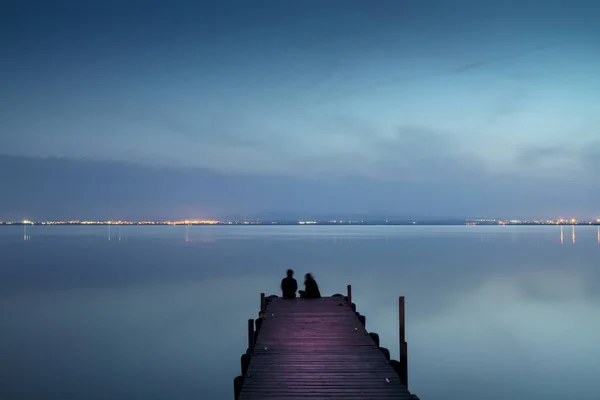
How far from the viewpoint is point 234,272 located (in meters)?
42.1

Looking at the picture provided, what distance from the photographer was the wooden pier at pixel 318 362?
29.5ft

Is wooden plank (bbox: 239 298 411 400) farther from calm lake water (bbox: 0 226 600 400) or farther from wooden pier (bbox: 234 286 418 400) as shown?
calm lake water (bbox: 0 226 600 400)

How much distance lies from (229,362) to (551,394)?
9776 mm

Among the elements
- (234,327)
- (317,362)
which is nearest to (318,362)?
(317,362)

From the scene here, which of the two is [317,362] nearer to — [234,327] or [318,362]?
[318,362]

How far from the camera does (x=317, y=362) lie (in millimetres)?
10844

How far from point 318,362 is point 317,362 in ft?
0.07

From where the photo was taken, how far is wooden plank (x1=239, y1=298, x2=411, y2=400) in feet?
29.4

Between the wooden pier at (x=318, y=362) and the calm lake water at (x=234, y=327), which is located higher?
the wooden pier at (x=318, y=362)

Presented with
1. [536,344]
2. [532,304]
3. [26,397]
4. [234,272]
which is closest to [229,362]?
[26,397]

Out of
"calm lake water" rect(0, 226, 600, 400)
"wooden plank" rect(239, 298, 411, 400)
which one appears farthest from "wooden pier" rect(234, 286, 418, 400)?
"calm lake water" rect(0, 226, 600, 400)

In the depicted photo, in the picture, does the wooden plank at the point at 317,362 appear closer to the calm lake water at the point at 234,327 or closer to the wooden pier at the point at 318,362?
the wooden pier at the point at 318,362

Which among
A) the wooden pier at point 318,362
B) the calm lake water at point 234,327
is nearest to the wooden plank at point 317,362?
the wooden pier at point 318,362

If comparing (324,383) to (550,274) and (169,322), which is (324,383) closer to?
(169,322)
